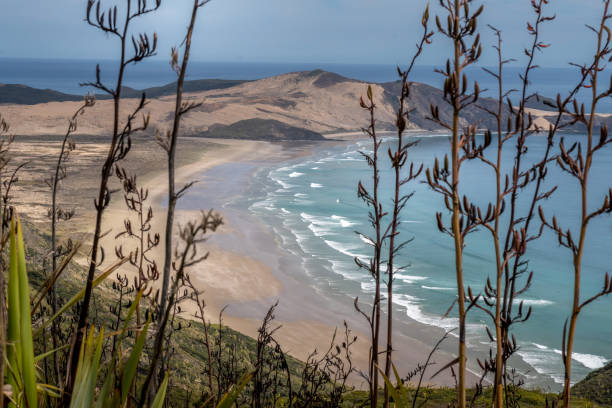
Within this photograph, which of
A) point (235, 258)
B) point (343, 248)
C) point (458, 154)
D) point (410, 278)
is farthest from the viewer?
point (343, 248)

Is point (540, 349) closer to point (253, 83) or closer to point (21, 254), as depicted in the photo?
point (21, 254)

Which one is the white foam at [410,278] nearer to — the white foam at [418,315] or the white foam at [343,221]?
the white foam at [418,315]

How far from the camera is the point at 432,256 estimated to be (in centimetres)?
2162

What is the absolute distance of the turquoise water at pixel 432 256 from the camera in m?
15.0

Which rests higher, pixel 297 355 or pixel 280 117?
pixel 280 117

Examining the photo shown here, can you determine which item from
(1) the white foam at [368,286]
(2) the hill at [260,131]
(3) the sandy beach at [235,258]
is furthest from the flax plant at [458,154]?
(2) the hill at [260,131]

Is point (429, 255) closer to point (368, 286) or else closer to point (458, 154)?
point (368, 286)

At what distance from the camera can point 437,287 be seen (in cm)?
1798

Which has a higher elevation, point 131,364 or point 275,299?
point 131,364

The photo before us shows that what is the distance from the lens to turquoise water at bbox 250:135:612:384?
15039mm

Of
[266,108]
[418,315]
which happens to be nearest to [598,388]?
[418,315]

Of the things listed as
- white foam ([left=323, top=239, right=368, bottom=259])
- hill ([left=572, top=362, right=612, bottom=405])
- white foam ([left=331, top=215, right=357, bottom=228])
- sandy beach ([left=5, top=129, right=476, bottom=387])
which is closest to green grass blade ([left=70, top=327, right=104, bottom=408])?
sandy beach ([left=5, top=129, right=476, bottom=387])

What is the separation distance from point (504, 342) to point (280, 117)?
59499 mm

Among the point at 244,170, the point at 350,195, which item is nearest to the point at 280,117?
the point at 244,170
